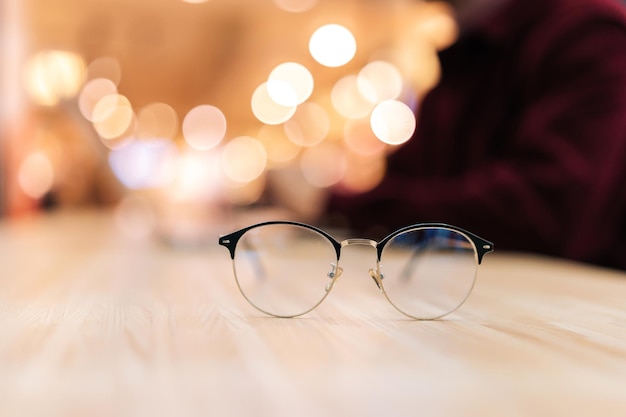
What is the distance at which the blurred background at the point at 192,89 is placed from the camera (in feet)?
7.86

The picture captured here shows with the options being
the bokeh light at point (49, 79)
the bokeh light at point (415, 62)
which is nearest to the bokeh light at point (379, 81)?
the bokeh light at point (415, 62)

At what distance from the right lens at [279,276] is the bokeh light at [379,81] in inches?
156

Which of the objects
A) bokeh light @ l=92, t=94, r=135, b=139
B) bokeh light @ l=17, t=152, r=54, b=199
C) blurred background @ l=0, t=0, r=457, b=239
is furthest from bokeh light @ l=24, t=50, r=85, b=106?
bokeh light @ l=92, t=94, r=135, b=139

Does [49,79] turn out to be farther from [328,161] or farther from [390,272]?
[328,161]

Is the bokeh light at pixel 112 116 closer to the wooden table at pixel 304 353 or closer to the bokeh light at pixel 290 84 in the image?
the bokeh light at pixel 290 84

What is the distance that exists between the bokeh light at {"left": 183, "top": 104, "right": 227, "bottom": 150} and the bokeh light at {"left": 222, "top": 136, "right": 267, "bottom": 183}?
333 millimetres

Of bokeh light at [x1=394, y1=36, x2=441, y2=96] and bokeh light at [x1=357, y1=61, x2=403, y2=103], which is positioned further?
bokeh light at [x1=357, y1=61, x2=403, y2=103]

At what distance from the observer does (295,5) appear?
15.3 feet

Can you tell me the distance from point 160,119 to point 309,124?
248 cm

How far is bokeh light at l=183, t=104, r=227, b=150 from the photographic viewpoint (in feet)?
27.2

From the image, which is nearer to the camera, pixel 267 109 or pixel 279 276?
pixel 279 276

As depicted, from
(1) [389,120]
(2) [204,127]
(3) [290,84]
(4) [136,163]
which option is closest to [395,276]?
(4) [136,163]

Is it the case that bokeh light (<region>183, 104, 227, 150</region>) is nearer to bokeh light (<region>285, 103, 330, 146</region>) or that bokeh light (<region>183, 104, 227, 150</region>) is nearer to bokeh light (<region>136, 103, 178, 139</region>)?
bokeh light (<region>136, 103, 178, 139</region>)

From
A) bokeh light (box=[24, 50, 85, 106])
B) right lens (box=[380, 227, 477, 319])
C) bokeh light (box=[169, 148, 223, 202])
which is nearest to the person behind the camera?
right lens (box=[380, 227, 477, 319])
